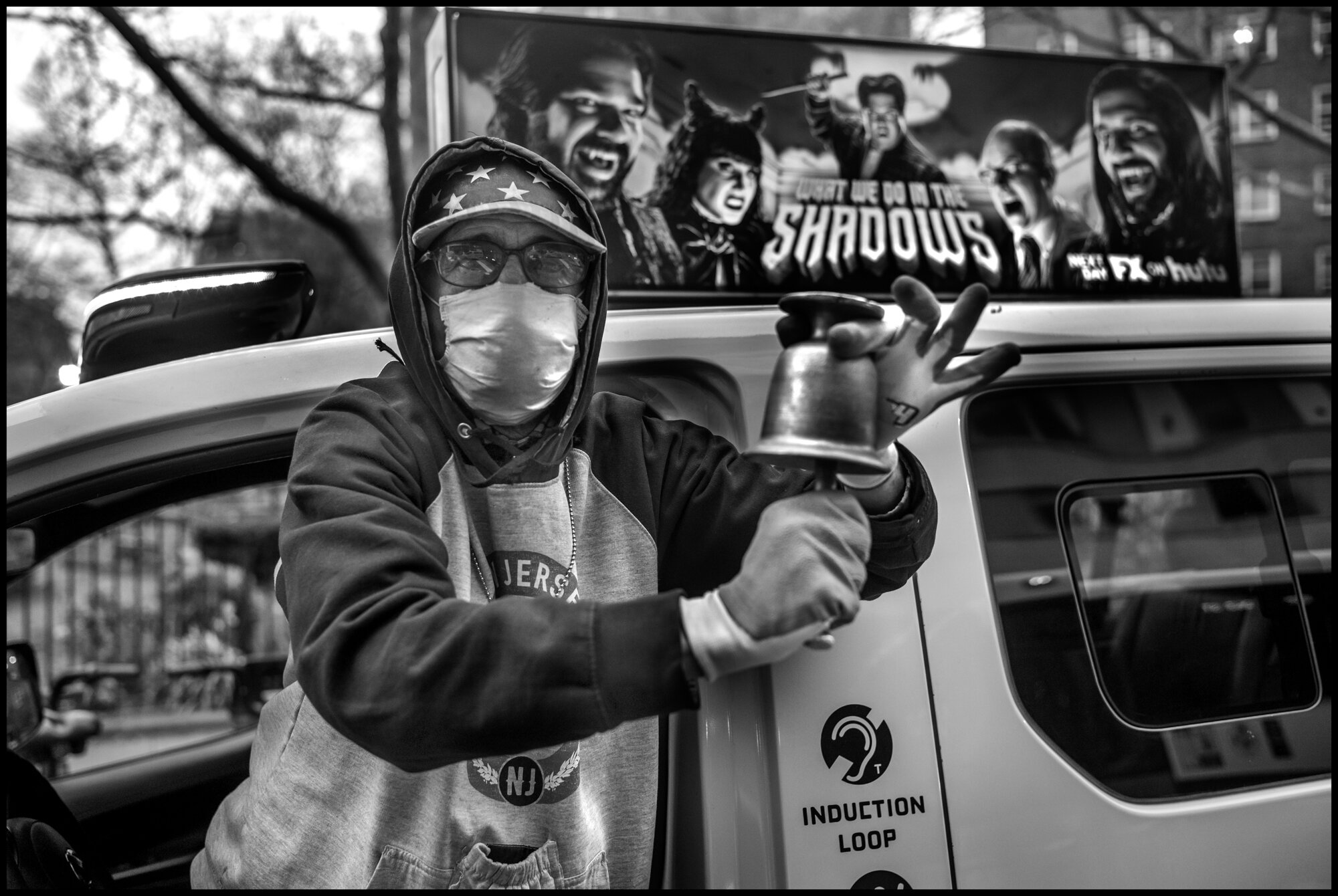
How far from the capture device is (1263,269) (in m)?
28.6

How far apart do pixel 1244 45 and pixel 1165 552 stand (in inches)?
305

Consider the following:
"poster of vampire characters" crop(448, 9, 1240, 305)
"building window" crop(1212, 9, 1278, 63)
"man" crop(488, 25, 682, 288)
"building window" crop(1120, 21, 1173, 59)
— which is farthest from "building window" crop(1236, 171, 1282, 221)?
"man" crop(488, 25, 682, 288)

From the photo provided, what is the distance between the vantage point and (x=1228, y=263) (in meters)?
2.86

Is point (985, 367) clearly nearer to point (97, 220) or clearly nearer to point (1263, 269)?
point (97, 220)

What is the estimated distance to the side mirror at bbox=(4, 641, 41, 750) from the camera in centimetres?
288

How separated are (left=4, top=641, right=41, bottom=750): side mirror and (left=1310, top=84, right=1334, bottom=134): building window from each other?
815 centimetres

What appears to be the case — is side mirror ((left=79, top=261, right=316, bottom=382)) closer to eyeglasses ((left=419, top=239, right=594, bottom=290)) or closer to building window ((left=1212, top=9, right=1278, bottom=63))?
eyeglasses ((left=419, top=239, right=594, bottom=290))

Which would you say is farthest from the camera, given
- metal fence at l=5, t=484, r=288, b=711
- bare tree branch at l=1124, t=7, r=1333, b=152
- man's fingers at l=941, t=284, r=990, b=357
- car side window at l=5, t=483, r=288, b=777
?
metal fence at l=5, t=484, r=288, b=711

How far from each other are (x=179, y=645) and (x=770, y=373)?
11.5 meters

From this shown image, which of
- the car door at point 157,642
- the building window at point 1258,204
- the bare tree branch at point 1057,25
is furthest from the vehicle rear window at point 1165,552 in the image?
the building window at point 1258,204

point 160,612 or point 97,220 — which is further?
point 160,612

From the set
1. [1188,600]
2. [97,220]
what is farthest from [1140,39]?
[1188,600]

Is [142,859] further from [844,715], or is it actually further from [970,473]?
[970,473]

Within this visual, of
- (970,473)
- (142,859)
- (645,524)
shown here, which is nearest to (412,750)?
(645,524)
